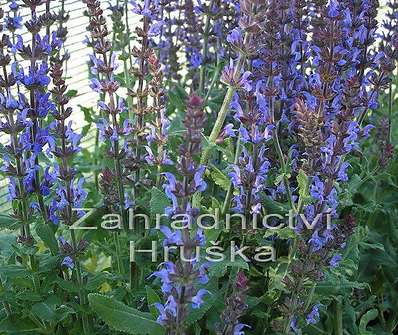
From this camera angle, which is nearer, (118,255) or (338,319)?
(118,255)

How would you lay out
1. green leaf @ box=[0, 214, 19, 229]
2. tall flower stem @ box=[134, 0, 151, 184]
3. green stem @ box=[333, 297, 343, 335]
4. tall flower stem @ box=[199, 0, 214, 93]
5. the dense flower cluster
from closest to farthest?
the dense flower cluster → green leaf @ box=[0, 214, 19, 229] → tall flower stem @ box=[134, 0, 151, 184] → green stem @ box=[333, 297, 343, 335] → tall flower stem @ box=[199, 0, 214, 93]

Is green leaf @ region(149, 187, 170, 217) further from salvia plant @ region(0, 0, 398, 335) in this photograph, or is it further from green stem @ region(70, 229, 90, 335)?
green stem @ region(70, 229, 90, 335)

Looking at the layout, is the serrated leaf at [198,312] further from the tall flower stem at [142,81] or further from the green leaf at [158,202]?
the tall flower stem at [142,81]

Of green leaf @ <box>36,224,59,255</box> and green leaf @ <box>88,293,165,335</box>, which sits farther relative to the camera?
green leaf @ <box>36,224,59,255</box>

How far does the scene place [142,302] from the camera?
2303mm

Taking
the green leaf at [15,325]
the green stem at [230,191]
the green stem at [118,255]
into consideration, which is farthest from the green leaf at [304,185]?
the green leaf at [15,325]

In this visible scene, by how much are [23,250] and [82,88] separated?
244cm

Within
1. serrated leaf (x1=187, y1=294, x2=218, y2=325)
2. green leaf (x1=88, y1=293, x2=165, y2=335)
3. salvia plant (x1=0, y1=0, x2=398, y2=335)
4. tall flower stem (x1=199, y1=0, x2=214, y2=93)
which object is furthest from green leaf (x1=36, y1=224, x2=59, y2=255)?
tall flower stem (x1=199, y1=0, x2=214, y2=93)

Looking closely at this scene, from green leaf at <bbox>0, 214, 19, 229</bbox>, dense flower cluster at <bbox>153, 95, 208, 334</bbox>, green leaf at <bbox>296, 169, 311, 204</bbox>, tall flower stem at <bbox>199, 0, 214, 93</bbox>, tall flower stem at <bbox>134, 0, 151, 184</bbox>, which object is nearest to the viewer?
dense flower cluster at <bbox>153, 95, 208, 334</bbox>

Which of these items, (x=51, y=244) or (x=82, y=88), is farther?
(x=82, y=88)

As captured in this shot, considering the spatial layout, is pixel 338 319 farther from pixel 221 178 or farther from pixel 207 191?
pixel 221 178

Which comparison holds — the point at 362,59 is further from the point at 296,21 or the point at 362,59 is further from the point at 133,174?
the point at 133,174

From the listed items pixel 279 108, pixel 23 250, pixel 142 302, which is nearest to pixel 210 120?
pixel 279 108

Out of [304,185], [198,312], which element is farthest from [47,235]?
[304,185]
